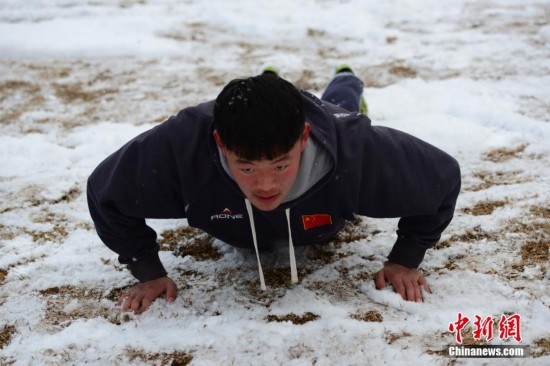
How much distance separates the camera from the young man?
169 cm

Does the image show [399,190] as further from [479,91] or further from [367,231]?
[479,91]

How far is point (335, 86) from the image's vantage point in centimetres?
342

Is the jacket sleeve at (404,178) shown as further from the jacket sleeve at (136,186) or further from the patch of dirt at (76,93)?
the patch of dirt at (76,93)

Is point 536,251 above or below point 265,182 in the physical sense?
below

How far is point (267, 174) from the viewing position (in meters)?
1.74

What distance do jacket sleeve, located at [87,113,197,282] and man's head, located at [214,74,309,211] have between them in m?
0.30

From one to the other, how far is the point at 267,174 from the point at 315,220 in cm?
53

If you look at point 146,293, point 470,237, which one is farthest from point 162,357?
point 470,237

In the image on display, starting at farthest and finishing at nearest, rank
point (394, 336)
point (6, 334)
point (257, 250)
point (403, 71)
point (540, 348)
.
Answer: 1. point (403, 71)
2. point (257, 250)
3. point (6, 334)
4. point (394, 336)
5. point (540, 348)

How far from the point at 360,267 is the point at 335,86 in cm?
144

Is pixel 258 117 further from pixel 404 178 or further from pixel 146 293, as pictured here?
pixel 146 293

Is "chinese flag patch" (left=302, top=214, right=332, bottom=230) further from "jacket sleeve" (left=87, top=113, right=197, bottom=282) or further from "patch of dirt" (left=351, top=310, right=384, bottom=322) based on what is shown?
"jacket sleeve" (left=87, top=113, right=197, bottom=282)

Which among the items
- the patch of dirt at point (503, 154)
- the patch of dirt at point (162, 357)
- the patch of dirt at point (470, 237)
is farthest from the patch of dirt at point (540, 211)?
the patch of dirt at point (162, 357)

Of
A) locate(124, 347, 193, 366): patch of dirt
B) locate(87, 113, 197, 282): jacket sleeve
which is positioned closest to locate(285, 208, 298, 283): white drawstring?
locate(87, 113, 197, 282): jacket sleeve
